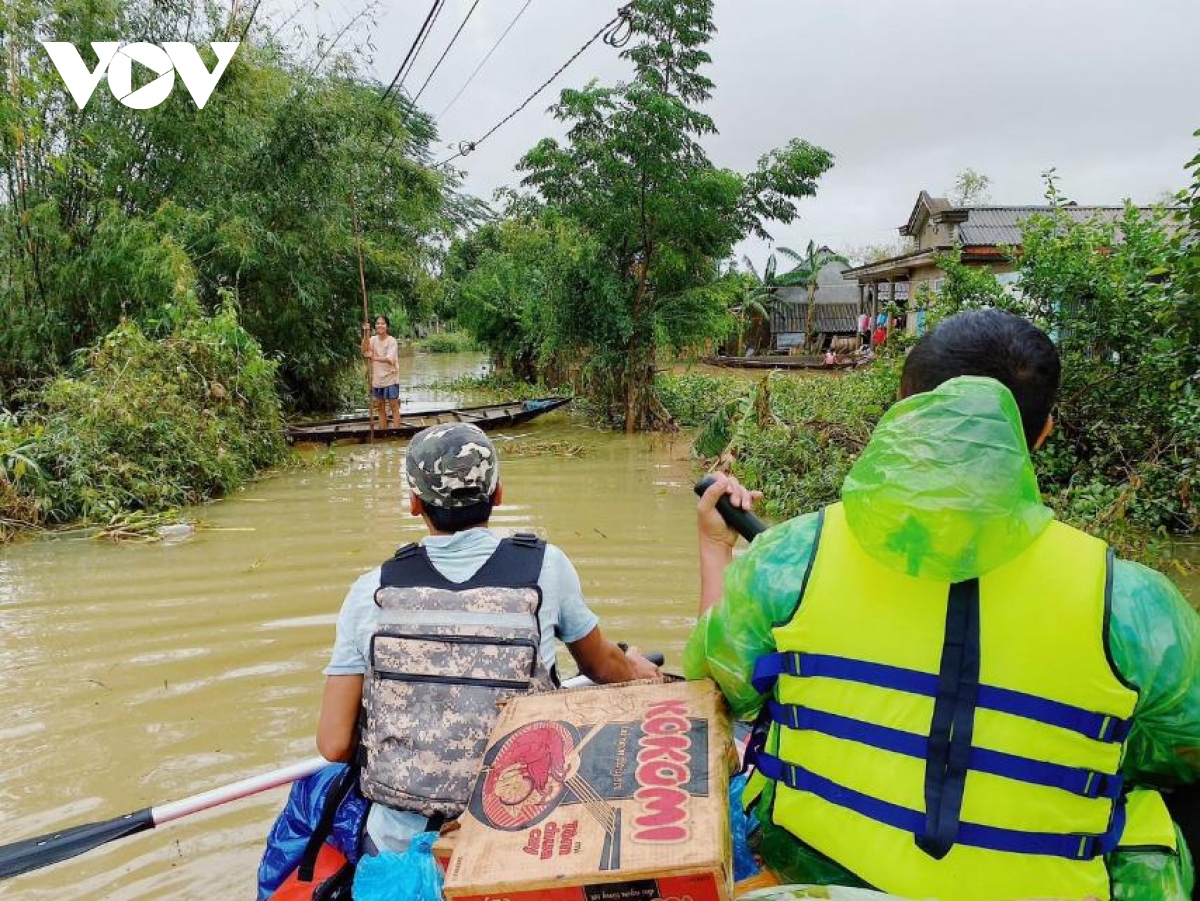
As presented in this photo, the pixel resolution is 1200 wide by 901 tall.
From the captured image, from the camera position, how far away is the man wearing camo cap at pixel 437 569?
2084mm

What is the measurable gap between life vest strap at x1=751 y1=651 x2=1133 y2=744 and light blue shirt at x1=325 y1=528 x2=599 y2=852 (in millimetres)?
829

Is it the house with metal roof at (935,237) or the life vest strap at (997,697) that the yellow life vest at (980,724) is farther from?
the house with metal roof at (935,237)

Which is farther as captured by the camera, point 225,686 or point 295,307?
point 295,307

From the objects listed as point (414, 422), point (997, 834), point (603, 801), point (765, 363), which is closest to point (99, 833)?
point (603, 801)

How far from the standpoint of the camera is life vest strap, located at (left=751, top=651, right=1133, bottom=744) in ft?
4.33

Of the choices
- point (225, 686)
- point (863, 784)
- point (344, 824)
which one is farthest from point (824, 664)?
point (225, 686)

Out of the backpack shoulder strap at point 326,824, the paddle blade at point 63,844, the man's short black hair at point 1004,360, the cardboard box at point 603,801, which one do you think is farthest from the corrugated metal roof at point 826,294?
the cardboard box at point 603,801

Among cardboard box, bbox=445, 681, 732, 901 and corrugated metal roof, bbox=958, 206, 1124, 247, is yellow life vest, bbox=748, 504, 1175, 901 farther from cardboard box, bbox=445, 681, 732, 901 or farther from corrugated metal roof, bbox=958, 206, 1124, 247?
corrugated metal roof, bbox=958, 206, 1124, 247

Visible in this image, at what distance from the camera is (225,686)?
489cm

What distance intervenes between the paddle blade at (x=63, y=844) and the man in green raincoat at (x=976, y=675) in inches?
87.1

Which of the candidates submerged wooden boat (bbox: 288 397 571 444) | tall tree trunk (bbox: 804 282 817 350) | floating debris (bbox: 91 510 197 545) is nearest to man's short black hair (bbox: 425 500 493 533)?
floating debris (bbox: 91 510 197 545)

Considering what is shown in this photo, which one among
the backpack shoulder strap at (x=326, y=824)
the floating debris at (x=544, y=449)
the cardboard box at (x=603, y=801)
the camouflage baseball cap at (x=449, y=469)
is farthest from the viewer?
the floating debris at (x=544, y=449)

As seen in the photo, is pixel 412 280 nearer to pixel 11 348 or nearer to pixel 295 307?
pixel 295 307

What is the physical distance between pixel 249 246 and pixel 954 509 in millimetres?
13044
